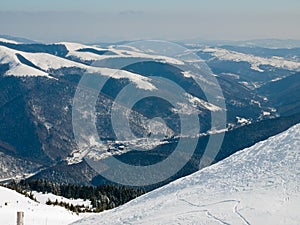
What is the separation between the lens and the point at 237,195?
2161 cm

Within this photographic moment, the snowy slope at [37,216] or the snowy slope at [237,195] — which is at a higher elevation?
the snowy slope at [237,195]

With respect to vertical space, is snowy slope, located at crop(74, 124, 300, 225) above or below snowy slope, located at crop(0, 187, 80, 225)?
above

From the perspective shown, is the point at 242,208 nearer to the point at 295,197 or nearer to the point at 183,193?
the point at 295,197

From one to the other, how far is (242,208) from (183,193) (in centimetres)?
470

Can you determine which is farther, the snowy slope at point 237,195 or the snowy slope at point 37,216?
the snowy slope at point 37,216

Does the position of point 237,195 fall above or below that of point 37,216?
above

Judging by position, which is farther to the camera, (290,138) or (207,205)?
(290,138)

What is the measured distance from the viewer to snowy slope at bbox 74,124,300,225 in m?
19.7

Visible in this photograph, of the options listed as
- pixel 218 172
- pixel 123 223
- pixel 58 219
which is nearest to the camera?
pixel 123 223

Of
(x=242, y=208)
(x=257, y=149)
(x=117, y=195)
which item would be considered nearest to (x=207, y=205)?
(x=242, y=208)

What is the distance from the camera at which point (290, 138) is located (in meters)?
26.6

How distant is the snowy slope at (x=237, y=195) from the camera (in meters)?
19.7

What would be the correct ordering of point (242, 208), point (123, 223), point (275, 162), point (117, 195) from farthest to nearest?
point (117, 195) < point (275, 162) < point (123, 223) < point (242, 208)

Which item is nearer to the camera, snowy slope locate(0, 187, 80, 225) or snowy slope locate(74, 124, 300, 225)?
snowy slope locate(74, 124, 300, 225)
